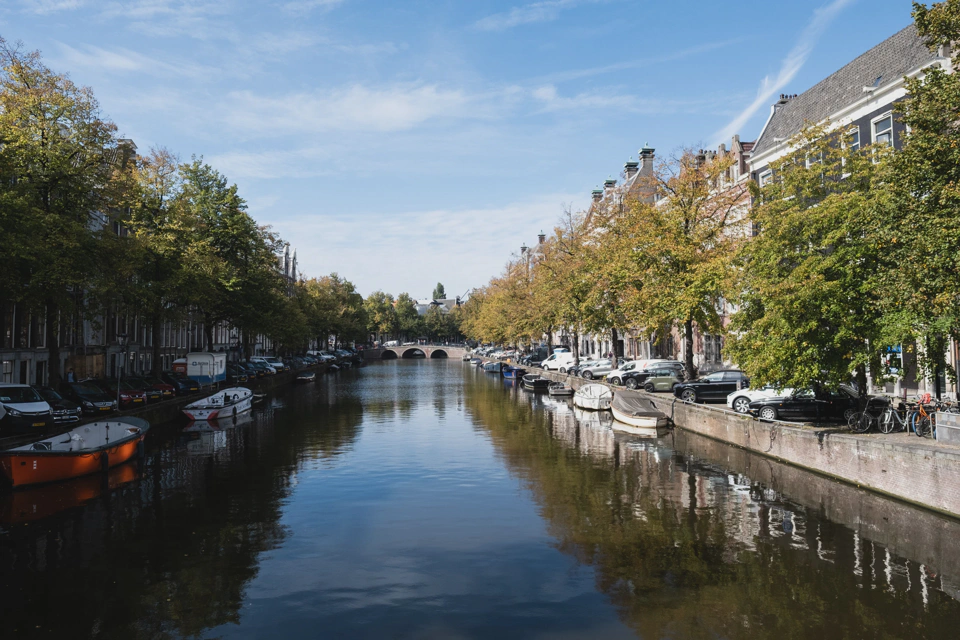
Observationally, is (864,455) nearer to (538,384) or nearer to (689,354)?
(689,354)

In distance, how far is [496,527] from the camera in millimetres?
18719

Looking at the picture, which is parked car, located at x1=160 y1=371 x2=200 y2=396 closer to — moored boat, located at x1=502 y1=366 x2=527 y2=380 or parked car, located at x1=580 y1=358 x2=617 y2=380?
parked car, located at x1=580 y1=358 x2=617 y2=380

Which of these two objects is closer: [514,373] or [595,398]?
[595,398]

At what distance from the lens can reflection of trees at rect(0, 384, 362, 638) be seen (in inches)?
501

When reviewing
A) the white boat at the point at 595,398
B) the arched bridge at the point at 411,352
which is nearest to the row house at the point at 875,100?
the white boat at the point at 595,398

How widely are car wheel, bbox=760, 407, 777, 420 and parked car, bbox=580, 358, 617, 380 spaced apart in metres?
30.0

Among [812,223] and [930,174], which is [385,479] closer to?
[812,223]

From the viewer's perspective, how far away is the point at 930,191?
59.5 feet

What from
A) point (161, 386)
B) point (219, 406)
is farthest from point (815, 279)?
point (161, 386)

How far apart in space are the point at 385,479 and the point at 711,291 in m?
20.1

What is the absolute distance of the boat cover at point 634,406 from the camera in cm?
3672

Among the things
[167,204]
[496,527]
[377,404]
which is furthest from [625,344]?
[496,527]

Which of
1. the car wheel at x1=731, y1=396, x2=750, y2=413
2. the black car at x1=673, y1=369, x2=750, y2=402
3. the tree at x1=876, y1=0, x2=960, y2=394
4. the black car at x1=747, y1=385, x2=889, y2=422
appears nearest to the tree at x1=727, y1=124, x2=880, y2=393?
the black car at x1=747, y1=385, x2=889, y2=422

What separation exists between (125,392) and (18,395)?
350 inches
